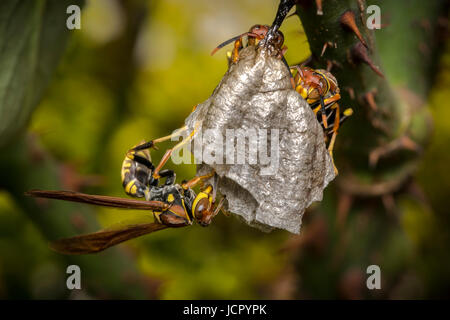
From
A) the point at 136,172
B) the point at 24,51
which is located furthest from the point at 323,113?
the point at 24,51

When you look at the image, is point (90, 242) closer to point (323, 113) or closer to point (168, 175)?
point (168, 175)

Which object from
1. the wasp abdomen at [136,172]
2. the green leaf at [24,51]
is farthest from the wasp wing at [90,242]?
the green leaf at [24,51]

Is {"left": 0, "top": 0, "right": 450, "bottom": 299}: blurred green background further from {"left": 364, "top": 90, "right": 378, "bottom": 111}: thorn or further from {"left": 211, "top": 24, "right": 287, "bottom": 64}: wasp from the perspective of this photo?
{"left": 211, "top": 24, "right": 287, "bottom": 64}: wasp

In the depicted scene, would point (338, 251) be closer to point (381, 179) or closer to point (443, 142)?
point (381, 179)

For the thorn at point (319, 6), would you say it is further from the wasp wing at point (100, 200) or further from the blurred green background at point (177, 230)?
the blurred green background at point (177, 230)

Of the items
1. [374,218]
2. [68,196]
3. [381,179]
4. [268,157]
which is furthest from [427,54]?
[68,196]

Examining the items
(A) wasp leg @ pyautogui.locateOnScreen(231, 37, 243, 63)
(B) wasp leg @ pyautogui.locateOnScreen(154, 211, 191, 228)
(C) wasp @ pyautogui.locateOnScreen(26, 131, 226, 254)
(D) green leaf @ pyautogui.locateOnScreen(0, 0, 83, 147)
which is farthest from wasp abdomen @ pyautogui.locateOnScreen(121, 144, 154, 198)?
(A) wasp leg @ pyautogui.locateOnScreen(231, 37, 243, 63)
